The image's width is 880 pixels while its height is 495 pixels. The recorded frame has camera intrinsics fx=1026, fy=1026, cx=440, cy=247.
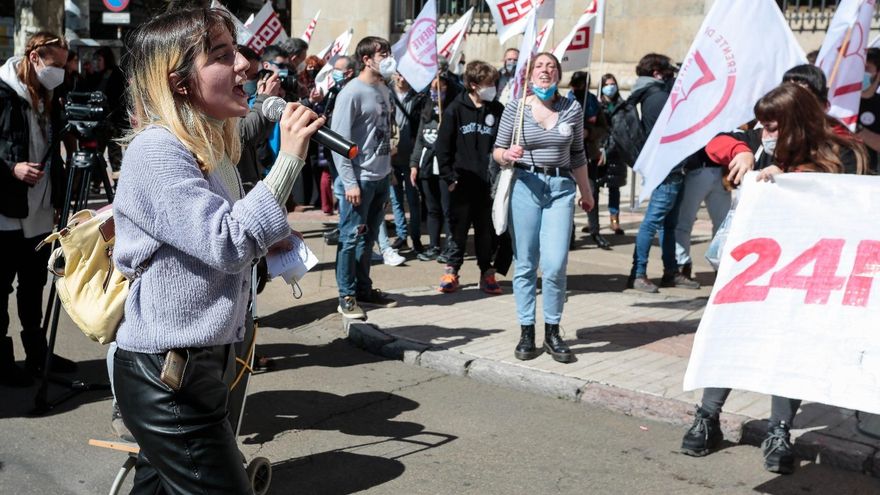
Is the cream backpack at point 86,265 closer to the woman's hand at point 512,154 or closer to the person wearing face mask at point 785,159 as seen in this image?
the person wearing face mask at point 785,159

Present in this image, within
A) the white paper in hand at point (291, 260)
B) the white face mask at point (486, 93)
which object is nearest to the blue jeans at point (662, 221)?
the white face mask at point (486, 93)

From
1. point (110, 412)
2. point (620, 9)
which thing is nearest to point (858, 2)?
point (110, 412)

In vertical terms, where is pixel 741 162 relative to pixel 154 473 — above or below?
above

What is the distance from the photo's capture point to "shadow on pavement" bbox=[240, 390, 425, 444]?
5445 mm

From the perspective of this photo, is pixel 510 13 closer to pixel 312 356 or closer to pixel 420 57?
pixel 420 57

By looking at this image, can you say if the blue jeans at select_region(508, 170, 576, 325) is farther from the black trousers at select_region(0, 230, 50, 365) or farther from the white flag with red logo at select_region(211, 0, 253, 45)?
the black trousers at select_region(0, 230, 50, 365)

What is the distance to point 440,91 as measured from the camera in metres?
11.1

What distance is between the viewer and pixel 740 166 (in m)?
5.00

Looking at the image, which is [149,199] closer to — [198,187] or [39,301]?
[198,187]

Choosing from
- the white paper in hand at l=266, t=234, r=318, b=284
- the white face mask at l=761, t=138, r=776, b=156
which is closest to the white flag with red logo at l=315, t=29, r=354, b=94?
the white face mask at l=761, t=138, r=776, b=156

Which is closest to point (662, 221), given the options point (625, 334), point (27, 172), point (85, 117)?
point (625, 334)

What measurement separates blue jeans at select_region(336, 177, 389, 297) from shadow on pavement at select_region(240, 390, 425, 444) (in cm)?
178

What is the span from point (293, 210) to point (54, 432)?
836 cm

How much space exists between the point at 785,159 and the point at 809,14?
10.6m
